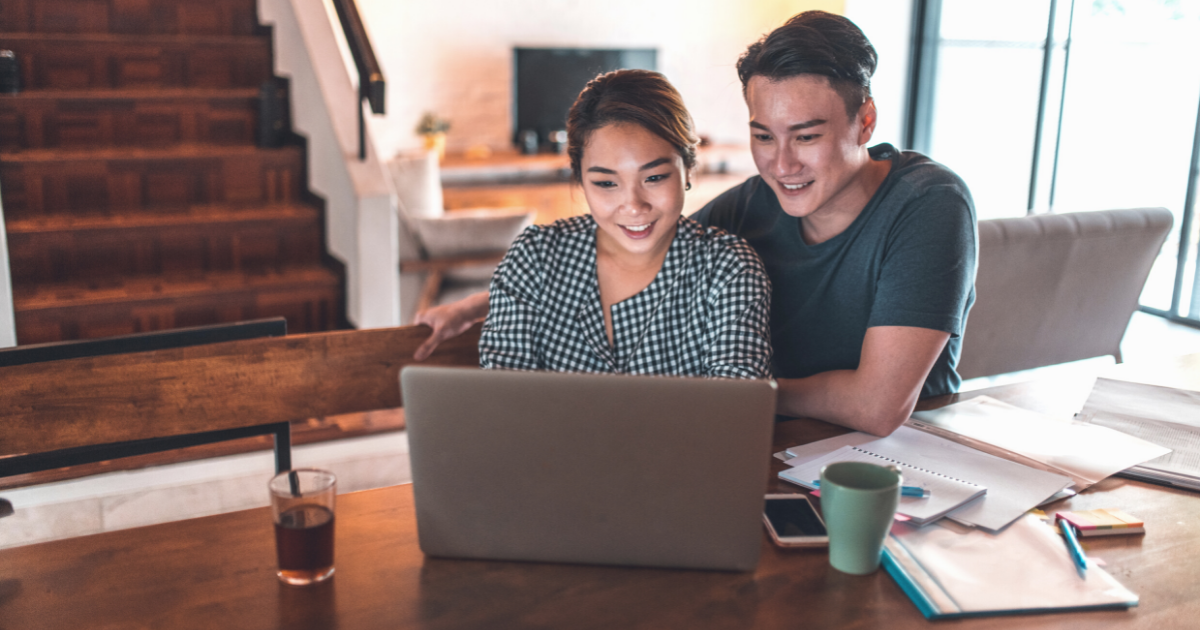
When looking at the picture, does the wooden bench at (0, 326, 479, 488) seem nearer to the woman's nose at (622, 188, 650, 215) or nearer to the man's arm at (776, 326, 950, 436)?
the woman's nose at (622, 188, 650, 215)

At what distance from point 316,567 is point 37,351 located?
76 cm

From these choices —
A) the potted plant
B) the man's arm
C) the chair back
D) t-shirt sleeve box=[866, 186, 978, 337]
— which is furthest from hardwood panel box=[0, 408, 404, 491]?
the potted plant

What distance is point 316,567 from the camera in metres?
0.91

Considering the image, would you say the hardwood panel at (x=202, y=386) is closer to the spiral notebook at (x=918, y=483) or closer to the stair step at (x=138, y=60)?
the spiral notebook at (x=918, y=483)

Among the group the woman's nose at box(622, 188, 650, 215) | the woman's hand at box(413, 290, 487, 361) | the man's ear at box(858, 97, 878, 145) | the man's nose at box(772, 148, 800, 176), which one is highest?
the man's ear at box(858, 97, 878, 145)

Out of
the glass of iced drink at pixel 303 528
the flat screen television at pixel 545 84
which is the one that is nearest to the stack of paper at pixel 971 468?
the glass of iced drink at pixel 303 528

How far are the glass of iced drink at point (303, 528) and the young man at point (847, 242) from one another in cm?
70

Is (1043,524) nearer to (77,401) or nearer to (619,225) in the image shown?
(619,225)

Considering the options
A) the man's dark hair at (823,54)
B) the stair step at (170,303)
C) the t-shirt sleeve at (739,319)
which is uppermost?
the man's dark hair at (823,54)

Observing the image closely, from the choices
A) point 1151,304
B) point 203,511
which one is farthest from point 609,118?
point 1151,304

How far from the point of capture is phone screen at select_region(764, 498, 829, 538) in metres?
0.99

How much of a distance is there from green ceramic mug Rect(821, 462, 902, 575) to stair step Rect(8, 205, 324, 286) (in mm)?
2835

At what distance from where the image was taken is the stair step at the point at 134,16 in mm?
3617

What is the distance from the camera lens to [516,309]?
4.63ft
